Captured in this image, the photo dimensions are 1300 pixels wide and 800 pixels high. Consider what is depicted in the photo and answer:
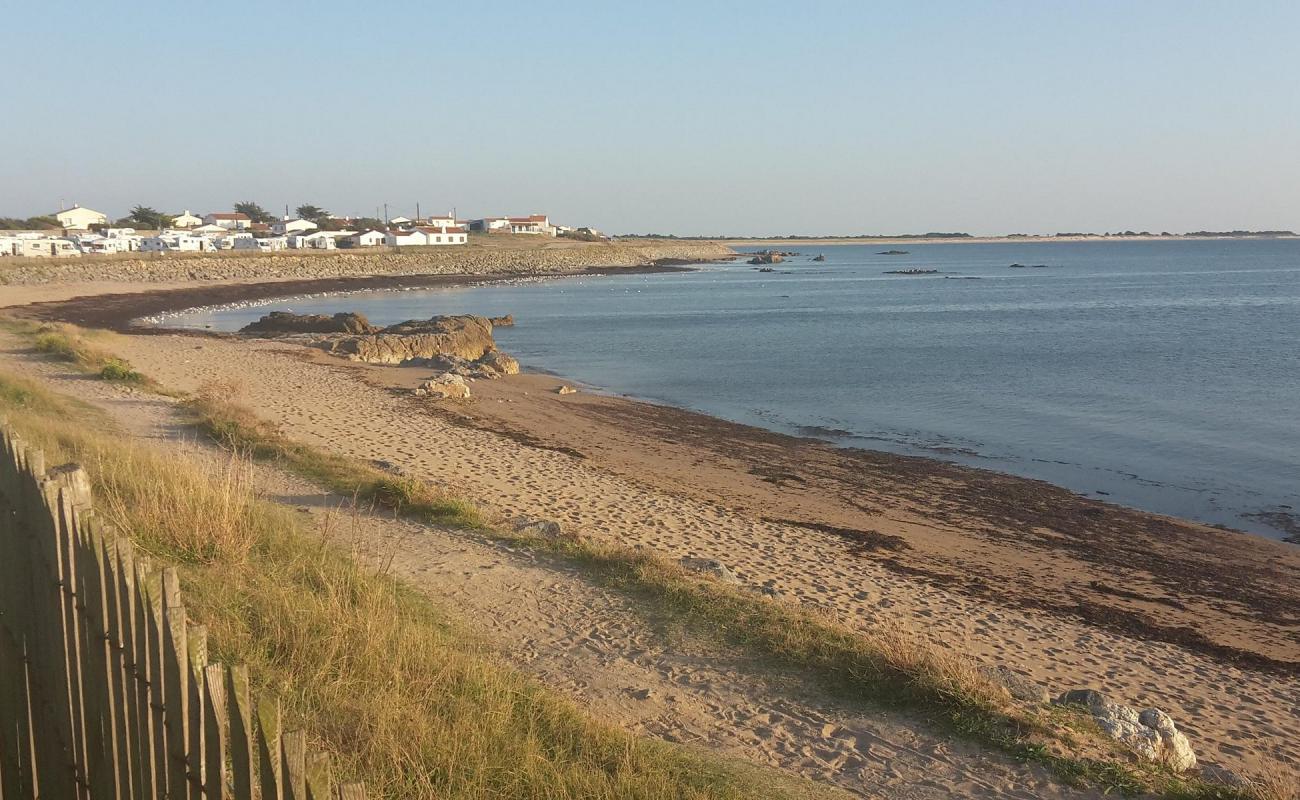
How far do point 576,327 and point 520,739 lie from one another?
48372mm

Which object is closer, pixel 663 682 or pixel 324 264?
pixel 663 682

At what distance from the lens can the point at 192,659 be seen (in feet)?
9.45

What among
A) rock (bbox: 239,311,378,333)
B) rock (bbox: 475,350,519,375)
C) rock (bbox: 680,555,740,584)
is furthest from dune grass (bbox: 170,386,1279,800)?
rock (bbox: 239,311,378,333)

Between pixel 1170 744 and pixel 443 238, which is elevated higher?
pixel 443 238

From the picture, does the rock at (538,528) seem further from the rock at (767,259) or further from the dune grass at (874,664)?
the rock at (767,259)

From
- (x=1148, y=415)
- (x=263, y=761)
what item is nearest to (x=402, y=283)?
(x=1148, y=415)

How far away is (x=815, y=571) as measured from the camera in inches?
458

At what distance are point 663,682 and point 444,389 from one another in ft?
62.6

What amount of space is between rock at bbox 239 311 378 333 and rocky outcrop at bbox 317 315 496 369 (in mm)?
2904

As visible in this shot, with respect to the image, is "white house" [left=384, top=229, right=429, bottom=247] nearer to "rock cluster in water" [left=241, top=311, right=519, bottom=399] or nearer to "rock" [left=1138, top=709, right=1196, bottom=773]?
"rock cluster in water" [left=241, top=311, right=519, bottom=399]

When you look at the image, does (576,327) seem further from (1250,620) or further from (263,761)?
(263,761)

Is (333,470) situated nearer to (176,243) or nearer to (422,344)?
(422,344)

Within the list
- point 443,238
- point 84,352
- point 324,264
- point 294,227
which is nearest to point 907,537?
point 84,352

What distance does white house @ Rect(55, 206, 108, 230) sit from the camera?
122 m
